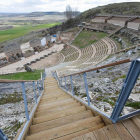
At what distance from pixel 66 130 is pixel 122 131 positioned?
0.94m

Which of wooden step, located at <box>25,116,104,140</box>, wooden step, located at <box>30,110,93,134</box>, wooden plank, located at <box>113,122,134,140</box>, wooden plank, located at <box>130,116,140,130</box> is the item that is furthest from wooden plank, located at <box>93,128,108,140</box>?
wooden step, located at <box>30,110,93,134</box>

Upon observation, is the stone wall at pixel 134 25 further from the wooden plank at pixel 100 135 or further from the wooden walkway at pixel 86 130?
the wooden plank at pixel 100 135

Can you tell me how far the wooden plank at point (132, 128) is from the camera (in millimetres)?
1415

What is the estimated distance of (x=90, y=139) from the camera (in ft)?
5.10

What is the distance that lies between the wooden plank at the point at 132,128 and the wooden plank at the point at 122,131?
0.14 ft

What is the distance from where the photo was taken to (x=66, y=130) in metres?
1.91

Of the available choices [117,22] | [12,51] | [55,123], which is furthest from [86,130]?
[117,22]

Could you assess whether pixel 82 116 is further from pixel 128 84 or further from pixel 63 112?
pixel 128 84

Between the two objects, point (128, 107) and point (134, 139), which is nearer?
point (134, 139)

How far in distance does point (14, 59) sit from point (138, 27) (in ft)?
92.1

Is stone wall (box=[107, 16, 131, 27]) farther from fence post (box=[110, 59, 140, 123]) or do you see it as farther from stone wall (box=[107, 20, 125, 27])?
fence post (box=[110, 59, 140, 123])

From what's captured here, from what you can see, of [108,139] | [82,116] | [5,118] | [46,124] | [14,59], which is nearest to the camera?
[108,139]

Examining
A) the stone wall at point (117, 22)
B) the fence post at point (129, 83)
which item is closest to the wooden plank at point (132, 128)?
the fence post at point (129, 83)

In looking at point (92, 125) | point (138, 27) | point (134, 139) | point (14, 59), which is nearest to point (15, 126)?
Result: point (92, 125)
